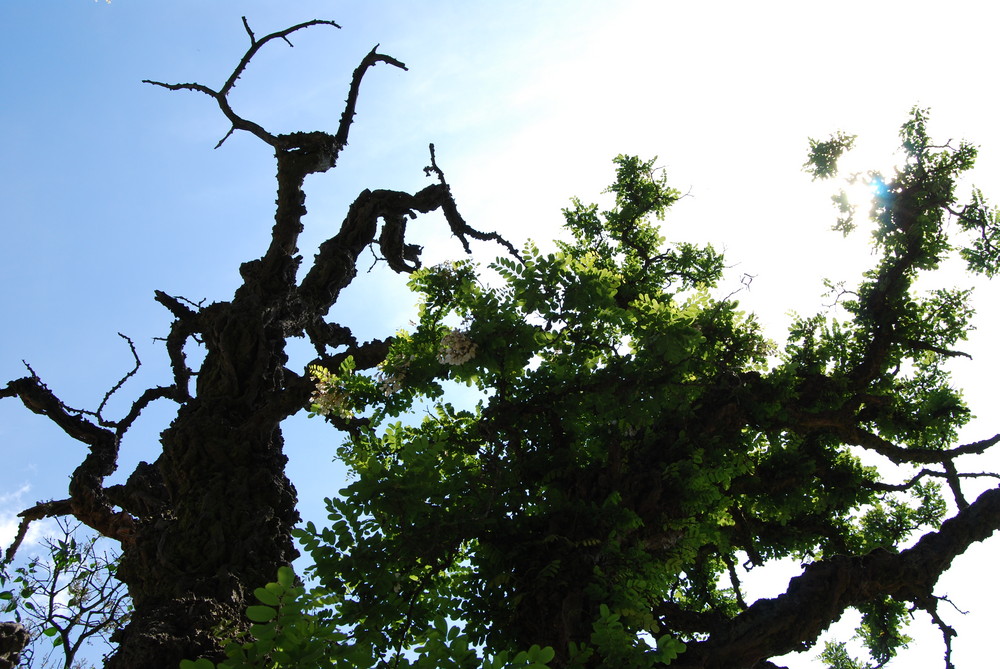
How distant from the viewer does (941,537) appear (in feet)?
20.4

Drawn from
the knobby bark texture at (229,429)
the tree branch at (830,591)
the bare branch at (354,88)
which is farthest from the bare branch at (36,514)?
the tree branch at (830,591)

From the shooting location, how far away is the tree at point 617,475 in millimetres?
4793

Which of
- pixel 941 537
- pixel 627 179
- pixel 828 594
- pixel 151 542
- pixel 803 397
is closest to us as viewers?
pixel 828 594

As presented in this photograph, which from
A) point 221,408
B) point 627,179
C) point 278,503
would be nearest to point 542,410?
point 278,503

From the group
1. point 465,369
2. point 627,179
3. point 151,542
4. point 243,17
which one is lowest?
point 151,542

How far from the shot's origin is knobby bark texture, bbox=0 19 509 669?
5035 mm

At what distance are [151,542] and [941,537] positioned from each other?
6701 millimetres

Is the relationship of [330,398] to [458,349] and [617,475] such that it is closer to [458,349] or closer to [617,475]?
[458,349]

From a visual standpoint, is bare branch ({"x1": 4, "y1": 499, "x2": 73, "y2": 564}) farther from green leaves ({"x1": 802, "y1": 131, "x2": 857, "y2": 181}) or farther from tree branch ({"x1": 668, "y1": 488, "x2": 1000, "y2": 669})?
green leaves ({"x1": 802, "y1": 131, "x2": 857, "y2": 181})

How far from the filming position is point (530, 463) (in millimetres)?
6121

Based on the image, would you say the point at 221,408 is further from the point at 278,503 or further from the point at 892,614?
the point at 892,614

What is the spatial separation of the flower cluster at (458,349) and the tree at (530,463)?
0.9 inches

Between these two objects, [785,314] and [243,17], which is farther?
[785,314]

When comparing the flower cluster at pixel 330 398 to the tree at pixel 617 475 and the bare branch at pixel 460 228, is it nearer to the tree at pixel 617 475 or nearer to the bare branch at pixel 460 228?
the tree at pixel 617 475
